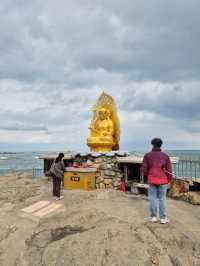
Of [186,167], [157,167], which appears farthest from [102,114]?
[157,167]

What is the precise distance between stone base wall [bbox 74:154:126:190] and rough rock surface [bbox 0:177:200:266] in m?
2.49

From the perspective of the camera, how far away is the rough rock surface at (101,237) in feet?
17.7

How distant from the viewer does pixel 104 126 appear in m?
12.2

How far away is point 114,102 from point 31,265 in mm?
8147

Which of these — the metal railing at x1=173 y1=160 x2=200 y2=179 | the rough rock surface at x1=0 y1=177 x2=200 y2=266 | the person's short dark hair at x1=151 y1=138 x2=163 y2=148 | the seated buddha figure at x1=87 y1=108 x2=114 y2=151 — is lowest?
the rough rock surface at x1=0 y1=177 x2=200 y2=266

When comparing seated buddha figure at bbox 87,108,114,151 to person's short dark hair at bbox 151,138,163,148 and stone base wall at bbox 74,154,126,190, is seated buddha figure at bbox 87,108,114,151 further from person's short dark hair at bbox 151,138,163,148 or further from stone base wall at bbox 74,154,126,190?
person's short dark hair at bbox 151,138,163,148

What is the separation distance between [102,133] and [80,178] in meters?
2.51

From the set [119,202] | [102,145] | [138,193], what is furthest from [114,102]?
[119,202]

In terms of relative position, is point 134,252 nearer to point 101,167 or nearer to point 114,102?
point 101,167

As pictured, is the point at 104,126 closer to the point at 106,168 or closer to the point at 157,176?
the point at 106,168

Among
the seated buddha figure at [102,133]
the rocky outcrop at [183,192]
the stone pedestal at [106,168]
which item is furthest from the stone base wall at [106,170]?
the rocky outcrop at [183,192]

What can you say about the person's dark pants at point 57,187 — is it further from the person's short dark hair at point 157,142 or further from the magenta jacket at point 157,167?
the person's short dark hair at point 157,142

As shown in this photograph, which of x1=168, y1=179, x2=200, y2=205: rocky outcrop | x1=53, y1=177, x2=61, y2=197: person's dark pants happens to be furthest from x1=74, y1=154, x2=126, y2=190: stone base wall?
x1=168, y1=179, x2=200, y2=205: rocky outcrop

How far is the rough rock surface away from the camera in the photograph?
17.7ft
